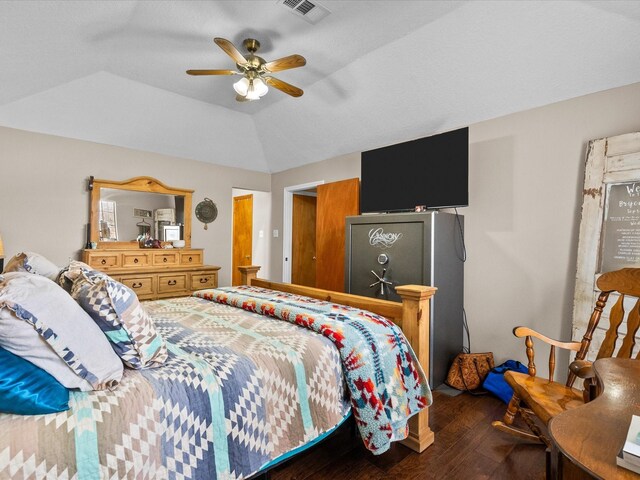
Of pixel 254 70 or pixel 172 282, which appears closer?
pixel 254 70

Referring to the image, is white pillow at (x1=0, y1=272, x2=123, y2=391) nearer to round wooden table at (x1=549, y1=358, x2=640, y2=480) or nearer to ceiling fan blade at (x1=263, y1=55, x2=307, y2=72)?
round wooden table at (x1=549, y1=358, x2=640, y2=480)

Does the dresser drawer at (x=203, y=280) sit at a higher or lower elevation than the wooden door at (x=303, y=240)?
lower

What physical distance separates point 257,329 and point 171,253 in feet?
9.69

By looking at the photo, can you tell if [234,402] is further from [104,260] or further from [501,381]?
[104,260]

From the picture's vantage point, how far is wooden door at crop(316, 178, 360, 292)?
4.07 m

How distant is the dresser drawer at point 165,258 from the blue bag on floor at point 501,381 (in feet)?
12.0

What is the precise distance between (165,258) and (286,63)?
9.42ft

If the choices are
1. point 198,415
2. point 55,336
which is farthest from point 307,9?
point 198,415

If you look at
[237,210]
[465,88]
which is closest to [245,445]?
[465,88]

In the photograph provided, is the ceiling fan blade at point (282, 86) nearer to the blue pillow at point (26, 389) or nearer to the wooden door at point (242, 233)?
the blue pillow at point (26, 389)

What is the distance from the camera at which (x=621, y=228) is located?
2.27m

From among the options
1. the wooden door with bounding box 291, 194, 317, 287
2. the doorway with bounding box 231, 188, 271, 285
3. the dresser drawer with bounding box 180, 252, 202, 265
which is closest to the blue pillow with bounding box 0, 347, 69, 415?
the dresser drawer with bounding box 180, 252, 202, 265

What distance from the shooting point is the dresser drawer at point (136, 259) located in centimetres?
388

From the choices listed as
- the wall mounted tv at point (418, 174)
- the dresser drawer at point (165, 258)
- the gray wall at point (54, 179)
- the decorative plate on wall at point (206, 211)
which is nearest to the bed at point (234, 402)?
the wall mounted tv at point (418, 174)
